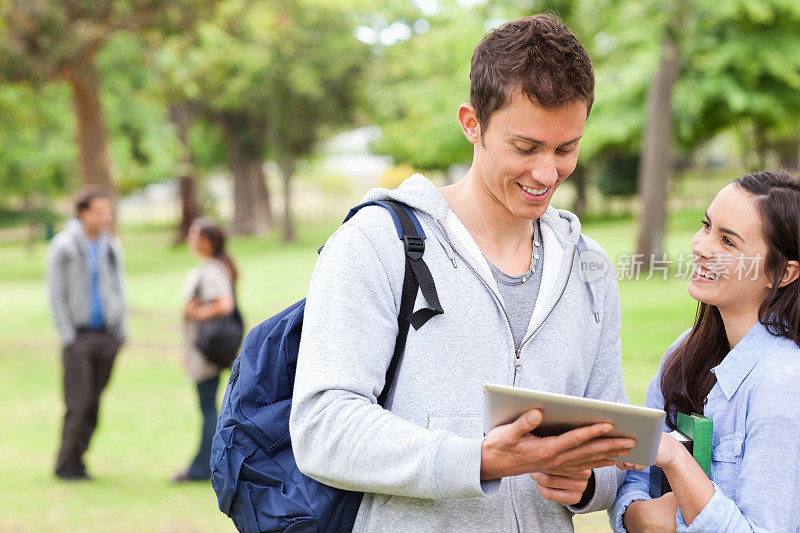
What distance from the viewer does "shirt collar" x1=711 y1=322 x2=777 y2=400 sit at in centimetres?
202

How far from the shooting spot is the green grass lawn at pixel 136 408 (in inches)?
233

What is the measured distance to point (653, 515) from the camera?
6.63 ft

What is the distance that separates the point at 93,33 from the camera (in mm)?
12758

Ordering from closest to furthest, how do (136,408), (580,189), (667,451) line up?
1. (667,451)
2. (136,408)
3. (580,189)

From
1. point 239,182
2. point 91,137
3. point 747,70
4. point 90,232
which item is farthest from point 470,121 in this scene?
point 239,182

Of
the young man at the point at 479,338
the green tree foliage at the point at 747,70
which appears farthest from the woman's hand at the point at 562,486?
the green tree foliage at the point at 747,70

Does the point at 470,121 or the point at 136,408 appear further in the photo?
the point at 136,408

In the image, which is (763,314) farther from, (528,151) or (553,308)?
(528,151)

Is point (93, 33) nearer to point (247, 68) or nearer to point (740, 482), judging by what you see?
point (740, 482)

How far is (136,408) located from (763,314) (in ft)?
26.4

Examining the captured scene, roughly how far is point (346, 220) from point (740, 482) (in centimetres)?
106

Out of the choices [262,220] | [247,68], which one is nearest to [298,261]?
[247,68]

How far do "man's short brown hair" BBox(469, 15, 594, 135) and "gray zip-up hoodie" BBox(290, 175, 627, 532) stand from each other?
0.31 m

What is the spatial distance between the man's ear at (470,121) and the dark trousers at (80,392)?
5482 millimetres
